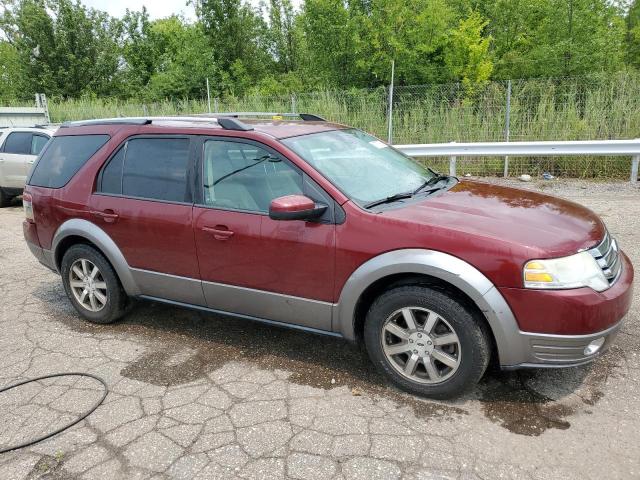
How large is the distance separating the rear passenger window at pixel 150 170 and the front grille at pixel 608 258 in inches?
107

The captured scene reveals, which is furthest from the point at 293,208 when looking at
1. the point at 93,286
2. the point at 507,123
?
the point at 507,123

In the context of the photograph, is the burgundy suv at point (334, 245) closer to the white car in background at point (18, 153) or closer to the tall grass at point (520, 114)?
the white car in background at point (18, 153)

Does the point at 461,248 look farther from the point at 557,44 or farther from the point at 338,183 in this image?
the point at 557,44

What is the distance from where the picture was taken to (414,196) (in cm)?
349

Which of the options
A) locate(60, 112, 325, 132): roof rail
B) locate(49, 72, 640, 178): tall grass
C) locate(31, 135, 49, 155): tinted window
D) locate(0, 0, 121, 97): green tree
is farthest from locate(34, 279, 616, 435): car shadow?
locate(0, 0, 121, 97): green tree

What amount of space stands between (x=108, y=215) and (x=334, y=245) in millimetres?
2039

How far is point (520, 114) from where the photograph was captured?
11.7 m

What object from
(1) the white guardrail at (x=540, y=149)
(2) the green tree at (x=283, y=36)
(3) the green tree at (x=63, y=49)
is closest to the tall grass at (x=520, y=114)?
(1) the white guardrail at (x=540, y=149)

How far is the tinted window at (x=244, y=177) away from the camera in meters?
3.44

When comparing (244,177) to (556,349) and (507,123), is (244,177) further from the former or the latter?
(507,123)

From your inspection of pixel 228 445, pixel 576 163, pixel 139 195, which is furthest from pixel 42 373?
pixel 576 163

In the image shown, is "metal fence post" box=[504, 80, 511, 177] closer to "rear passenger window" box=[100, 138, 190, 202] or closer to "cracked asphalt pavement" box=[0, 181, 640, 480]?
"cracked asphalt pavement" box=[0, 181, 640, 480]

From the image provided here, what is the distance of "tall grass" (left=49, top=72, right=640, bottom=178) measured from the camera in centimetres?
1098

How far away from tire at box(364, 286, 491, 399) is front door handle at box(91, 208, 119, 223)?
2.23 m
